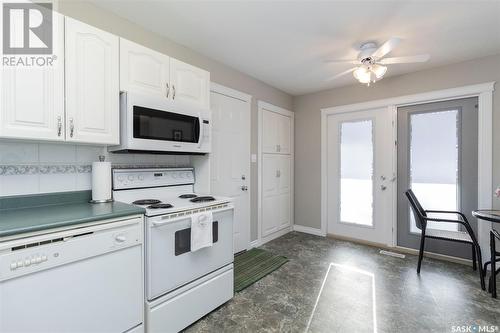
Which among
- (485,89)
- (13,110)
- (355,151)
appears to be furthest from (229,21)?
(485,89)

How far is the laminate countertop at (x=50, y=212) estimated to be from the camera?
1146 mm

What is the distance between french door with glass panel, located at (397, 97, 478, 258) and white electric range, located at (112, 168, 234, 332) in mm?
2631

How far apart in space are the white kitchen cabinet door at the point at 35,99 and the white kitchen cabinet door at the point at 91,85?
0.15 ft

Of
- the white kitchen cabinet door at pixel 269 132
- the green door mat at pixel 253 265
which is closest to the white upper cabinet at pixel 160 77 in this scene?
the white kitchen cabinet door at pixel 269 132

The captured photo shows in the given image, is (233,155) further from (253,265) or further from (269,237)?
(269,237)

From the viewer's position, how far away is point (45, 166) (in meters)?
1.69

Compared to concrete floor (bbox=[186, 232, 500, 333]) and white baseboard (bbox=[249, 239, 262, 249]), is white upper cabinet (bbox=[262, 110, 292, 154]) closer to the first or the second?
white baseboard (bbox=[249, 239, 262, 249])

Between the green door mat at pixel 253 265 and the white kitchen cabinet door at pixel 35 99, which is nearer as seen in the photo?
the white kitchen cabinet door at pixel 35 99

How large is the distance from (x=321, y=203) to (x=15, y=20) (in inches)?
156

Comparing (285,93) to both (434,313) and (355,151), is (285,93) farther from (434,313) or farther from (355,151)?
(434,313)

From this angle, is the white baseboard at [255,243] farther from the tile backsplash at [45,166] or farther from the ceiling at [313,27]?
the ceiling at [313,27]

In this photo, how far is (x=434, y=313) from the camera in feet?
6.33

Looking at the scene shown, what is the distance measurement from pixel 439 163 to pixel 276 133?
2.23 m
